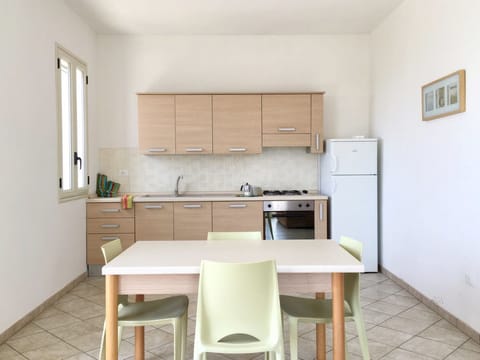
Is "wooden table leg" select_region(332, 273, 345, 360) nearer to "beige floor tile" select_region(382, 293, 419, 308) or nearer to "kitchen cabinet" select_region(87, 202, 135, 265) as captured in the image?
"beige floor tile" select_region(382, 293, 419, 308)

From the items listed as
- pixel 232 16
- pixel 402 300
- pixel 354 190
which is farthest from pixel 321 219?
pixel 232 16

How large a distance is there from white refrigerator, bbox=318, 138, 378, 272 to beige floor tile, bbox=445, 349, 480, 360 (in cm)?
215

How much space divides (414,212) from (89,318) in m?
3.12

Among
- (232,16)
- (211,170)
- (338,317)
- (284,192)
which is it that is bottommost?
(338,317)

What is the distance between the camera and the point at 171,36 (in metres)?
5.62

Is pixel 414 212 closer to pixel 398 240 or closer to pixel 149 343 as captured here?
pixel 398 240

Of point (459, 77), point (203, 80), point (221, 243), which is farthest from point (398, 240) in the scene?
point (203, 80)

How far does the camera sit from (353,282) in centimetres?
245

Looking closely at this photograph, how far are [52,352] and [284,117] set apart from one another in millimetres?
3478

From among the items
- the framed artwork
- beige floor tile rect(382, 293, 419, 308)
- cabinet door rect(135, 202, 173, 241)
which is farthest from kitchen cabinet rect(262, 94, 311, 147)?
beige floor tile rect(382, 293, 419, 308)

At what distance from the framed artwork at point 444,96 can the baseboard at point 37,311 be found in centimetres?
377

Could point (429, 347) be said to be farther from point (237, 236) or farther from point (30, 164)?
point (30, 164)

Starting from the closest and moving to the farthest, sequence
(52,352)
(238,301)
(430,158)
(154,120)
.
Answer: (238,301), (52,352), (430,158), (154,120)

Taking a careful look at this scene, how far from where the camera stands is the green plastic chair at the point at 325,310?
2367 mm
